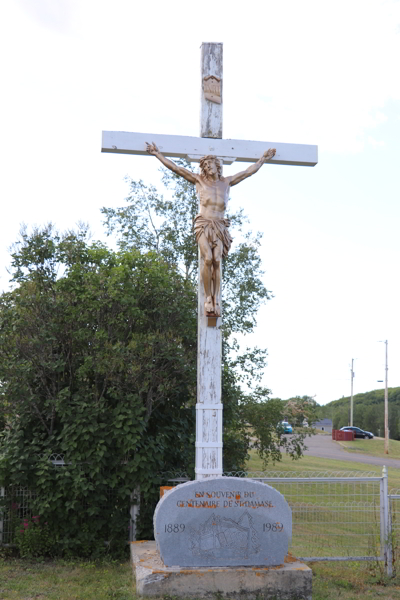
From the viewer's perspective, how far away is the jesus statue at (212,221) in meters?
6.43

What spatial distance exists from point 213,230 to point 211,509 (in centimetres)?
278

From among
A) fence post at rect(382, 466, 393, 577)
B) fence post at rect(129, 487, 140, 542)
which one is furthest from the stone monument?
fence post at rect(382, 466, 393, 577)

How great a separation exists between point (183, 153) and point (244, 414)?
6903mm

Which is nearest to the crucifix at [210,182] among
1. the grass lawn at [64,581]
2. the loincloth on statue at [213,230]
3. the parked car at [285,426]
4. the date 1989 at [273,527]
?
the loincloth on statue at [213,230]

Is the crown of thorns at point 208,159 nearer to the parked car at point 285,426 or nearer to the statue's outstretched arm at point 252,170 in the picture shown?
the statue's outstretched arm at point 252,170

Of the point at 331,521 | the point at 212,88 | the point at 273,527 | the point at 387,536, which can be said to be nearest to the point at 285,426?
the point at 331,521

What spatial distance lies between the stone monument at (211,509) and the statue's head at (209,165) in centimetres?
1

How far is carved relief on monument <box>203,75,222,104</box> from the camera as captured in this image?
6959 mm

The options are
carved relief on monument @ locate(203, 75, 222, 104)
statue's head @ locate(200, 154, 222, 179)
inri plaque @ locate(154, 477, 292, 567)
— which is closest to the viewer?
inri plaque @ locate(154, 477, 292, 567)

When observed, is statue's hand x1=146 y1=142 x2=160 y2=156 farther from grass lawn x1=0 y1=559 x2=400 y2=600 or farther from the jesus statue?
grass lawn x1=0 y1=559 x2=400 y2=600

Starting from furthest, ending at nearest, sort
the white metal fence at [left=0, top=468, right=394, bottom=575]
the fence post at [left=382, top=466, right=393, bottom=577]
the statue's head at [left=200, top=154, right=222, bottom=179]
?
the white metal fence at [left=0, top=468, right=394, bottom=575]
the fence post at [left=382, top=466, right=393, bottom=577]
the statue's head at [left=200, top=154, right=222, bottom=179]

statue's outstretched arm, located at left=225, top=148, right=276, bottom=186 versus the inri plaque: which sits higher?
statue's outstretched arm, located at left=225, top=148, right=276, bottom=186

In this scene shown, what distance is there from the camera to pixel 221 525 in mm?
5836

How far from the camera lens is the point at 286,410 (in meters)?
12.8
